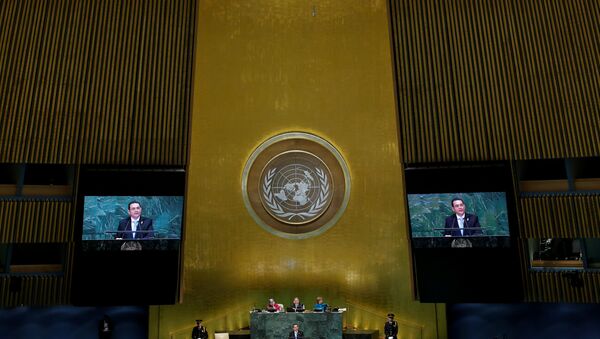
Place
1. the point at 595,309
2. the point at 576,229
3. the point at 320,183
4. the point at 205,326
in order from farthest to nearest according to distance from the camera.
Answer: the point at 320,183 < the point at 205,326 < the point at 595,309 < the point at 576,229

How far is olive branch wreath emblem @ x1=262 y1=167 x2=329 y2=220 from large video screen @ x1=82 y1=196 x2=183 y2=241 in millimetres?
2552

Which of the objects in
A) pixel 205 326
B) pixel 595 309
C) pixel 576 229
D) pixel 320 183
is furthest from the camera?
pixel 320 183

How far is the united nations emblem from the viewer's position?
12.1m

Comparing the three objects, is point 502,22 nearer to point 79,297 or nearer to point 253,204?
point 253,204

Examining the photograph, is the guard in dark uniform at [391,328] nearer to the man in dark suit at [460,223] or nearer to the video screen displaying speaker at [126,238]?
the man in dark suit at [460,223]

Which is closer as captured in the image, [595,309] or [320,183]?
[595,309]

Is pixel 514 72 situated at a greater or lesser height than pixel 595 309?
greater

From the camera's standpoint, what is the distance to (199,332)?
1066cm

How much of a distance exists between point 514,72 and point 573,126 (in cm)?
163

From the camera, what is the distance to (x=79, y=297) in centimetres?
998

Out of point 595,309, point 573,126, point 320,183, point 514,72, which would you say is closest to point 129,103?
point 320,183

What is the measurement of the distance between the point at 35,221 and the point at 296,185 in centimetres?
584

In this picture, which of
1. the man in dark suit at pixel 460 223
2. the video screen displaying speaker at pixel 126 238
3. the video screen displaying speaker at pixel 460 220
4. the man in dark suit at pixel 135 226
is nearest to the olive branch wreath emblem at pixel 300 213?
the video screen displaying speaker at pixel 126 238

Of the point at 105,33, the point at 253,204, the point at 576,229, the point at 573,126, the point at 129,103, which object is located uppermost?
the point at 105,33
